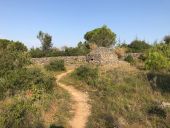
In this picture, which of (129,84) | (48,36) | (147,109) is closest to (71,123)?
(147,109)

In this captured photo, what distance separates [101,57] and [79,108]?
13.7 metres

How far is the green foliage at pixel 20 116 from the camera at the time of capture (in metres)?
10.8

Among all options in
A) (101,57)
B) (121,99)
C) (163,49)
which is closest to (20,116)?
(121,99)

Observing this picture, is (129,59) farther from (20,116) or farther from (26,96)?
(20,116)

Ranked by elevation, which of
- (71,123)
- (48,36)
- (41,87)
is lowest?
(71,123)

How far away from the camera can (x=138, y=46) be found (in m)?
41.0

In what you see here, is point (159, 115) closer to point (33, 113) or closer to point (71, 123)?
point (71, 123)

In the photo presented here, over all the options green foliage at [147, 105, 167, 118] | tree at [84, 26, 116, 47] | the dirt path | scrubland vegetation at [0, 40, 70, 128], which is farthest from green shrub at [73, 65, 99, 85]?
tree at [84, 26, 116, 47]

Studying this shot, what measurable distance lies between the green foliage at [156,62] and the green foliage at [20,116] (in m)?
15.2

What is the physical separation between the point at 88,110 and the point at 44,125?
338cm

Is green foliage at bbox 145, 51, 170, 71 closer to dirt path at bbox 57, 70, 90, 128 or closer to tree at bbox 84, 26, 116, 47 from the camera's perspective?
dirt path at bbox 57, 70, 90, 128

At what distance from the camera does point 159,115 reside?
1349cm

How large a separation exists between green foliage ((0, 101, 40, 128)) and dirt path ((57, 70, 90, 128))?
67.2 inches

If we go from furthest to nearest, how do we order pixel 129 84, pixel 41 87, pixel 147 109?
pixel 129 84
pixel 41 87
pixel 147 109
